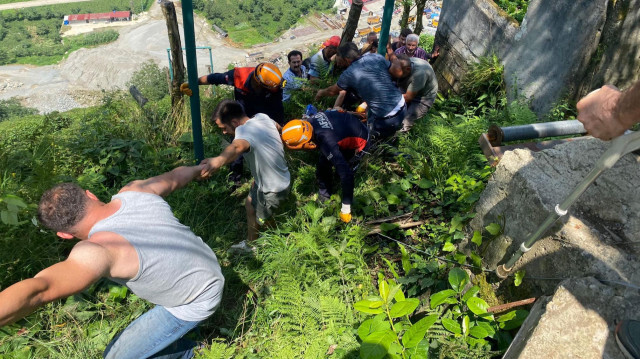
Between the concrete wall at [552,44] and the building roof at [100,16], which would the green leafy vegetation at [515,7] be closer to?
the concrete wall at [552,44]

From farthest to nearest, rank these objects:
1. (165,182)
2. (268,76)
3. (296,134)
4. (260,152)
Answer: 1. (268,76)
2. (296,134)
3. (260,152)
4. (165,182)

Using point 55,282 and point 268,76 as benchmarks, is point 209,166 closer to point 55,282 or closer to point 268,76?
point 55,282

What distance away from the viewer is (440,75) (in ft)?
22.0

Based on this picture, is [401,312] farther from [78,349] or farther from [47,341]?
[47,341]

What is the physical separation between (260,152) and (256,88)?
5.13ft

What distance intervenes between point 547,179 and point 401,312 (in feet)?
3.73

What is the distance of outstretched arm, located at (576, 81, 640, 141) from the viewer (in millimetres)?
1298

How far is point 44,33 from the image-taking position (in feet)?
236

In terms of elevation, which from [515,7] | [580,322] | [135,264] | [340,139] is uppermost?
[515,7]

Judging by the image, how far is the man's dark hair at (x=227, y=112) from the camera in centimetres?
351

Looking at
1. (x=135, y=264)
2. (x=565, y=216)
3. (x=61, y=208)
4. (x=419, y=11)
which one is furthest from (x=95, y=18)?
(x=565, y=216)

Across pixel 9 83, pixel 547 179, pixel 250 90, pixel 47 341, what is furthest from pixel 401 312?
pixel 9 83

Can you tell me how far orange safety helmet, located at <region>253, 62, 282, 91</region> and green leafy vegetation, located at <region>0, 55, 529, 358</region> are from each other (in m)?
0.98

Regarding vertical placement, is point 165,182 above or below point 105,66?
above
